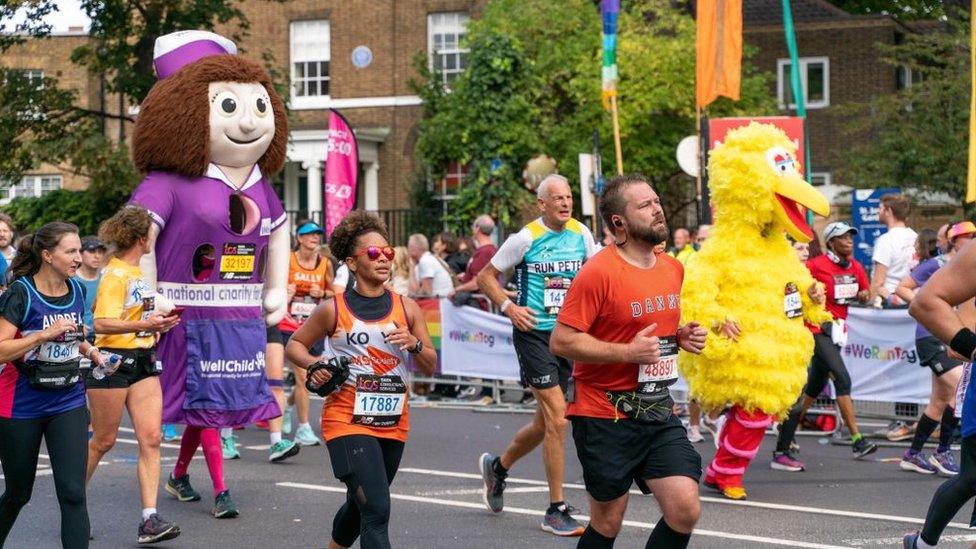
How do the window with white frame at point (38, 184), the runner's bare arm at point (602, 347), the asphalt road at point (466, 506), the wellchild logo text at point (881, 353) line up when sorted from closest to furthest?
1. the runner's bare arm at point (602, 347)
2. the asphalt road at point (466, 506)
3. the wellchild logo text at point (881, 353)
4. the window with white frame at point (38, 184)

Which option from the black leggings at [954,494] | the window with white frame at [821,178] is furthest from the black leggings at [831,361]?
the window with white frame at [821,178]

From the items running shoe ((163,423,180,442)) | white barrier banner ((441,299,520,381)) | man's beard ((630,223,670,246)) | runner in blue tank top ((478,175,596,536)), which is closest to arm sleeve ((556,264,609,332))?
man's beard ((630,223,670,246))

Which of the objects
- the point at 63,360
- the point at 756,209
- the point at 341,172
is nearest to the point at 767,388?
the point at 756,209

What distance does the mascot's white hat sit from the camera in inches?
391

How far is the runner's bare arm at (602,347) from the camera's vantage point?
6203mm

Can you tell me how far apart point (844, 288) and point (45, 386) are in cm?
680

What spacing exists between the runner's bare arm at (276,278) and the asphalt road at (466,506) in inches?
48.6

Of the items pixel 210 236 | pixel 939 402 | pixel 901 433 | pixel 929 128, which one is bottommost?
pixel 901 433

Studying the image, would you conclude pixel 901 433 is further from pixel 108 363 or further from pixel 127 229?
pixel 108 363

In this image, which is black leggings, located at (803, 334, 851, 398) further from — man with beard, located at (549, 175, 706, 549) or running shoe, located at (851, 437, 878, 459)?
man with beard, located at (549, 175, 706, 549)

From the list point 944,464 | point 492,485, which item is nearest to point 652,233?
point 492,485

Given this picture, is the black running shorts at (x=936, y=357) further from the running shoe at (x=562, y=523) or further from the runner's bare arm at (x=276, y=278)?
the runner's bare arm at (x=276, y=278)

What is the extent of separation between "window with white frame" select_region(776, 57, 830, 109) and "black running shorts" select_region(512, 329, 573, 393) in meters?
32.3

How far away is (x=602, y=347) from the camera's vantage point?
631 centimetres
